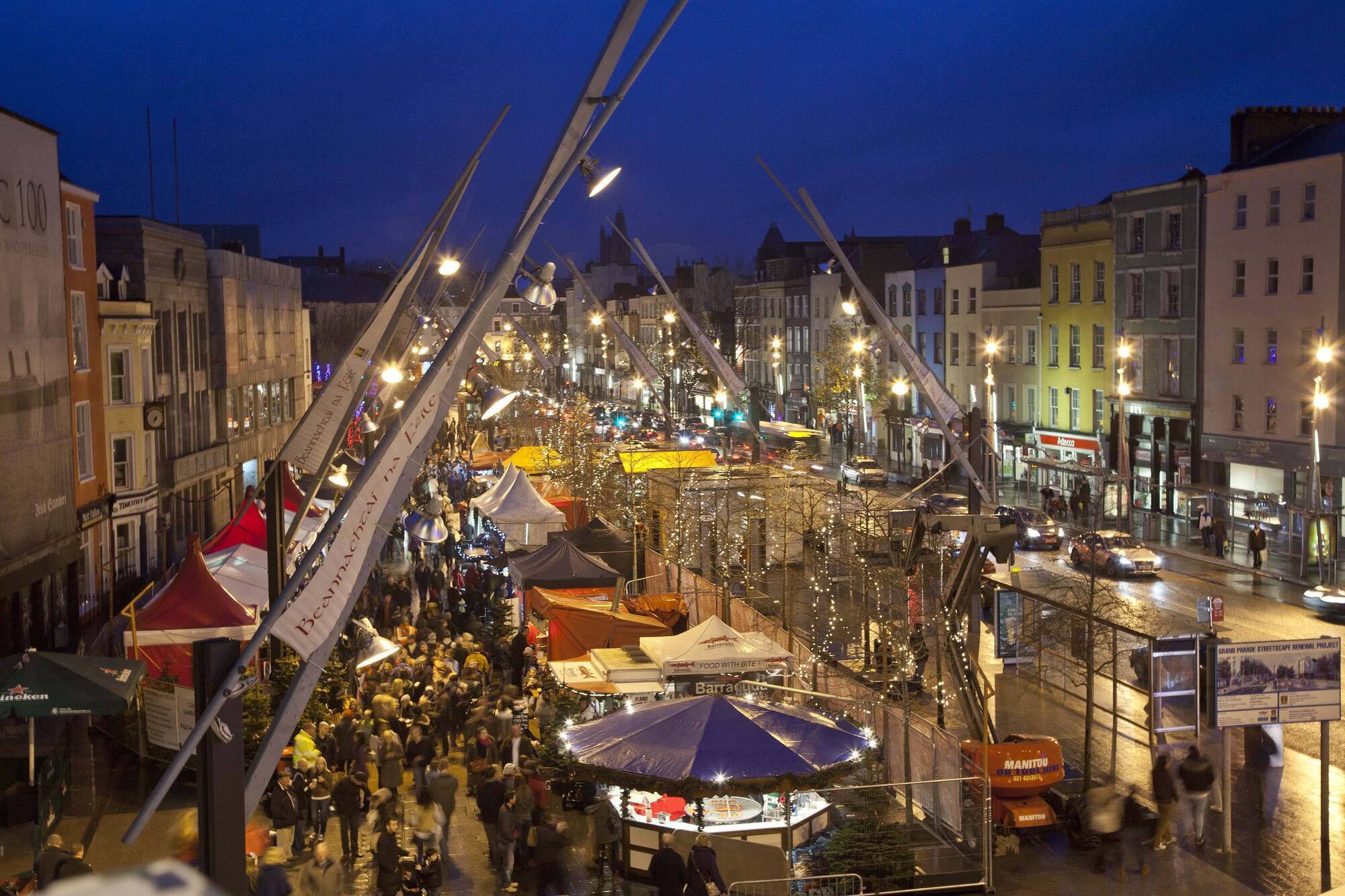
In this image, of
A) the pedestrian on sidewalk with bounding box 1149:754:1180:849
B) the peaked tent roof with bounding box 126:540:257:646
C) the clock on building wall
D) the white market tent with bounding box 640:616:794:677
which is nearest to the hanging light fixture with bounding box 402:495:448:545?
the clock on building wall

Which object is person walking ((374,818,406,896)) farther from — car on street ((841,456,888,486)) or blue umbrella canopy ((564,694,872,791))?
car on street ((841,456,888,486))

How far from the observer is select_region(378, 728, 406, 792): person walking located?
58.7 feet

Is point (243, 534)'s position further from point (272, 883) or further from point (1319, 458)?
point (1319, 458)

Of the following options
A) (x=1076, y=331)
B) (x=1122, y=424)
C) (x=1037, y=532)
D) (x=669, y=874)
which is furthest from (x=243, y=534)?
(x=1076, y=331)

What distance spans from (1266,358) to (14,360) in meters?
39.6

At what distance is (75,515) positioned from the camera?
109 ft

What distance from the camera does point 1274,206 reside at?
47406 millimetres

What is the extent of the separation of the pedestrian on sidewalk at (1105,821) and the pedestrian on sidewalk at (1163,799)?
0.47 meters

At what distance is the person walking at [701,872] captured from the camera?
13531mm

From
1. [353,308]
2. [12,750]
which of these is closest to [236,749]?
[12,750]

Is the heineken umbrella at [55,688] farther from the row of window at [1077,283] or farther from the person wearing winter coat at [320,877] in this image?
the row of window at [1077,283]

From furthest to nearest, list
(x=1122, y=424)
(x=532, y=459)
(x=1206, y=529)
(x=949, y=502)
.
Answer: (x=532, y=459) → (x=1122, y=424) → (x=949, y=502) → (x=1206, y=529)

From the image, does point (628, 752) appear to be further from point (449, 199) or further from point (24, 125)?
point (24, 125)

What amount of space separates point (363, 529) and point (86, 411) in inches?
1151
